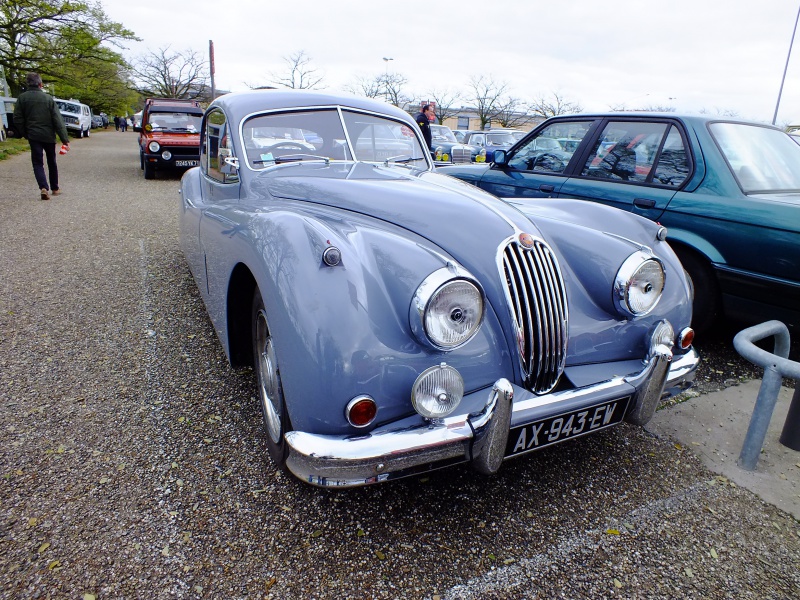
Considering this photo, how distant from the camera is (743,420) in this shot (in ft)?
9.44

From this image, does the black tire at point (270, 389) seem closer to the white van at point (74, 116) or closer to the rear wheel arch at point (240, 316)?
the rear wheel arch at point (240, 316)

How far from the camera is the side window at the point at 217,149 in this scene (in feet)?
10.7

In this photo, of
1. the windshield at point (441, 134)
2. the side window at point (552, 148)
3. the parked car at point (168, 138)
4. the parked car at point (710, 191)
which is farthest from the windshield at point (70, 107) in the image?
the parked car at point (710, 191)

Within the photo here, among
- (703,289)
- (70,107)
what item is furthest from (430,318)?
(70,107)

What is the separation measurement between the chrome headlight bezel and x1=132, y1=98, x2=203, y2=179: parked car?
433 inches

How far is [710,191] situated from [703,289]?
0.67 metres

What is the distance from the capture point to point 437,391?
68.2 inches

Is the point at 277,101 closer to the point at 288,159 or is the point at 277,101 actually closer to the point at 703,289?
the point at 288,159

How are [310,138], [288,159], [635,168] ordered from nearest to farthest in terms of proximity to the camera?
[288,159] < [310,138] < [635,168]

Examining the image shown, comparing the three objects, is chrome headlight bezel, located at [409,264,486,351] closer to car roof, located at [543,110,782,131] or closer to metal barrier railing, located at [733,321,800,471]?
metal barrier railing, located at [733,321,800,471]

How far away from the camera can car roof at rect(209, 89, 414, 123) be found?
3.24 meters

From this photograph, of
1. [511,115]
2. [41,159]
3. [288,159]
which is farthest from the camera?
[511,115]

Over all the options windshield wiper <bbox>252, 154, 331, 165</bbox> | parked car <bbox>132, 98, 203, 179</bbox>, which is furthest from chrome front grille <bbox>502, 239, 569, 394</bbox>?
parked car <bbox>132, 98, 203, 179</bbox>

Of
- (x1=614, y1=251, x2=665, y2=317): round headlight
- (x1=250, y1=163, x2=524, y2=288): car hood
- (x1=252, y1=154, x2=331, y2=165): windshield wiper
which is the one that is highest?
(x1=252, y1=154, x2=331, y2=165): windshield wiper
